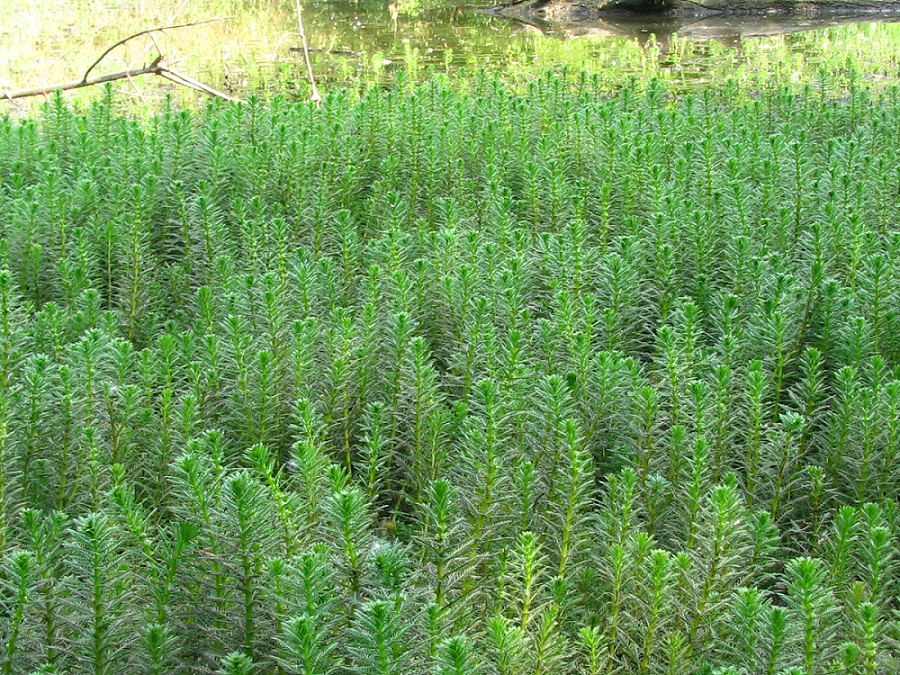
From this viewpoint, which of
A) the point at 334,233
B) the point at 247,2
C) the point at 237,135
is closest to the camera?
the point at 334,233

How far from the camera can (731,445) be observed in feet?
8.43

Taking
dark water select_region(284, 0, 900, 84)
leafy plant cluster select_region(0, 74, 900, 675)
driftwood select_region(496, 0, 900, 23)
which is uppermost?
driftwood select_region(496, 0, 900, 23)

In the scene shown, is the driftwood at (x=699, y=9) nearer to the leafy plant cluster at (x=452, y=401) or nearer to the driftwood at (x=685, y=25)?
the driftwood at (x=685, y=25)

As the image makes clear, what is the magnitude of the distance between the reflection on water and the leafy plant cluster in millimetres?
4357

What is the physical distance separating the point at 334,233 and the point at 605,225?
1.12m

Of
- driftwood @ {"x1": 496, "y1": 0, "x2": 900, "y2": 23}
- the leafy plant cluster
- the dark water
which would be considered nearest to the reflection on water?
the dark water

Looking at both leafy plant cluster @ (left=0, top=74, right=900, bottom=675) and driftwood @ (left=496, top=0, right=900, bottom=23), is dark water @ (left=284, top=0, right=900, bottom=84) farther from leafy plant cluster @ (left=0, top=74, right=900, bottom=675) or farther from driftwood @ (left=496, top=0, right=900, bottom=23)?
leafy plant cluster @ (left=0, top=74, right=900, bottom=675)

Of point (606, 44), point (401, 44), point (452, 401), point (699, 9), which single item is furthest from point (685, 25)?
point (452, 401)

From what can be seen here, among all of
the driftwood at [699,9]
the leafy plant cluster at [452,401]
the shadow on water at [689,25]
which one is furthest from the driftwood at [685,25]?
the leafy plant cluster at [452,401]

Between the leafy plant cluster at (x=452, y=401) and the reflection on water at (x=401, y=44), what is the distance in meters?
4.36

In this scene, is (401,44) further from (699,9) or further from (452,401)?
(452,401)

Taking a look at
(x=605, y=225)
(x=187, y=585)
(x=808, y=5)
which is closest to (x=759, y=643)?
(x=187, y=585)

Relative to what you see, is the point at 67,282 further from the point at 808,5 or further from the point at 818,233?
the point at 808,5

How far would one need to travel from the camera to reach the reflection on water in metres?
10.0
